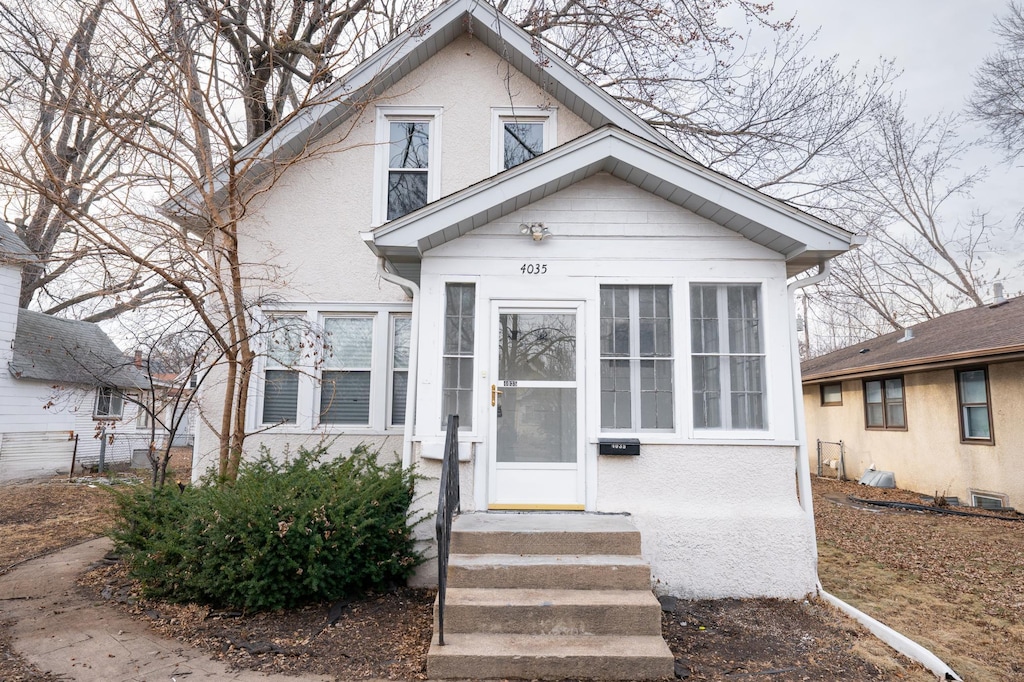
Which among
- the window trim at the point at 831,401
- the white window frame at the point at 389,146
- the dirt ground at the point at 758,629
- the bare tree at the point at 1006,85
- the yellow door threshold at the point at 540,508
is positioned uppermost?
the bare tree at the point at 1006,85

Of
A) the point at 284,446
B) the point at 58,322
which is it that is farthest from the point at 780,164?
the point at 58,322

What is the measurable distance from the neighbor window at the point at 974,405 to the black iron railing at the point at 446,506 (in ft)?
33.2

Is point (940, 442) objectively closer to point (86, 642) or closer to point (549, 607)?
point (549, 607)

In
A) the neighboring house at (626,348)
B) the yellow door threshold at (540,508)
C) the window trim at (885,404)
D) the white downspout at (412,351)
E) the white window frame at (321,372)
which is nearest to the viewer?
the neighboring house at (626,348)

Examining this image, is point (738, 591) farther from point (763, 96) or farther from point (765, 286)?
point (763, 96)

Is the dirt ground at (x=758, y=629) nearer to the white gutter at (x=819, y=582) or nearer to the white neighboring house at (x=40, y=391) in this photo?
the white gutter at (x=819, y=582)

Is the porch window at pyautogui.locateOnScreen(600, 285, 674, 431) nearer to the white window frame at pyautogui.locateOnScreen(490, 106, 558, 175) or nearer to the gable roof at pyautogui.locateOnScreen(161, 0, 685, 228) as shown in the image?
the gable roof at pyautogui.locateOnScreen(161, 0, 685, 228)

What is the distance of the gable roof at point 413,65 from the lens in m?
7.50

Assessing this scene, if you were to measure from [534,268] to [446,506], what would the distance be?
8.00 feet

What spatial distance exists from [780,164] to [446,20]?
341 inches

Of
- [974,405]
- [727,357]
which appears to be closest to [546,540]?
[727,357]

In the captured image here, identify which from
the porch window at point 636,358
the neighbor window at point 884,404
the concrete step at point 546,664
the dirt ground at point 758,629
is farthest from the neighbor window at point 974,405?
the concrete step at point 546,664

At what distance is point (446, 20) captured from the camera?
763 cm

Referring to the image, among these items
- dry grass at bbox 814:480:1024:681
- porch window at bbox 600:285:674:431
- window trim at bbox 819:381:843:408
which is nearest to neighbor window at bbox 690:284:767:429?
porch window at bbox 600:285:674:431
